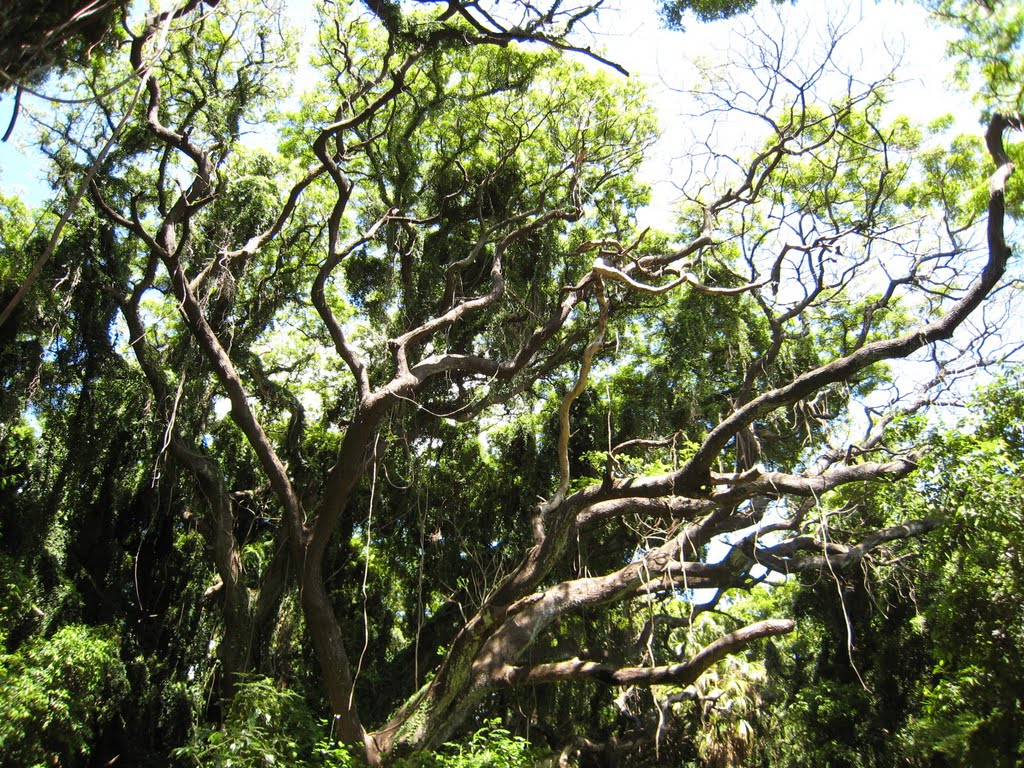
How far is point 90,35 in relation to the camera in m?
3.88

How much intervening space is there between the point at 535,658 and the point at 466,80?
8066 mm

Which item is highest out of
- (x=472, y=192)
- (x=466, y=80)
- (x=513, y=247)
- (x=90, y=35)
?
(x=466, y=80)

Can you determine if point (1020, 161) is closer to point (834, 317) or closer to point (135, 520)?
point (834, 317)

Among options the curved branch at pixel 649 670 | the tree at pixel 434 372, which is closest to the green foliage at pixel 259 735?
the tree at pixel 434 372

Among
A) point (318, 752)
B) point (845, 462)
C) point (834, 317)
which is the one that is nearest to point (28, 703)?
point (318, 752)

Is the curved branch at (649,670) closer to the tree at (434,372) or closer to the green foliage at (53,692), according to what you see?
the tree at (434,372)

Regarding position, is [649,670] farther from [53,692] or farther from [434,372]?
[53,692]

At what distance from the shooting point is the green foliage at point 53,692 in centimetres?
649

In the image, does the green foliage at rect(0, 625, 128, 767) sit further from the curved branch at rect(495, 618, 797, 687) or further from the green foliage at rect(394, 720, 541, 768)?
the curved branch at rect(495, 618, 797, 687)

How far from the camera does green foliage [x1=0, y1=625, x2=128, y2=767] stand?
256 inches

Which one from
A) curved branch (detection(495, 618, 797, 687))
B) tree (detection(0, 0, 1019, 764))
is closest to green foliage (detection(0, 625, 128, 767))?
tree (detection(0, 0, 1019, 764))

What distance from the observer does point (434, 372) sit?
7480mm

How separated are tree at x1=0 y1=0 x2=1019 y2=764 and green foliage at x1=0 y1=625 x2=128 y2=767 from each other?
0.93 meters

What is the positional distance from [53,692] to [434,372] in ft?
16.3
